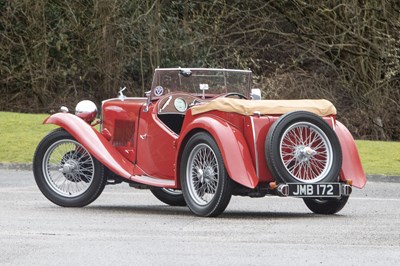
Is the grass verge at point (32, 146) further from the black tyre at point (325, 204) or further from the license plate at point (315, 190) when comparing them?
the license plate at point (315, 190)

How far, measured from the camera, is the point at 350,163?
1232cm

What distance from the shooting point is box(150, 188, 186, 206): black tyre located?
13.7 meters

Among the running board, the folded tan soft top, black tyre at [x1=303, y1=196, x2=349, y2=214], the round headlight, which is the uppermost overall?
the folded tan soft top

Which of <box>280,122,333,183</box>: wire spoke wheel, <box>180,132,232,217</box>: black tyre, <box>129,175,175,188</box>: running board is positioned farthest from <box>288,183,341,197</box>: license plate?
<box>129,175,175,188</box>: running board

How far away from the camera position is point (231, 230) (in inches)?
418

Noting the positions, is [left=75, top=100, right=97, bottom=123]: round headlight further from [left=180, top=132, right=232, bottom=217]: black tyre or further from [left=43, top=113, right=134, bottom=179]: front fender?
[left=180, top=132, right=232, bottom=217]: black tyre

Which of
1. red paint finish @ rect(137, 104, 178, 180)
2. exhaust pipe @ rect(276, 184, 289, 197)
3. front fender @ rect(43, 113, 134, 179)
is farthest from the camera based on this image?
front fender @ rect(43, 113, 134, 179)

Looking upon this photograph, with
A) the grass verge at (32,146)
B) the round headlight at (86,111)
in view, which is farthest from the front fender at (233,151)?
the grass verge at (32,146)

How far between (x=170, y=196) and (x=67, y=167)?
1321 mm

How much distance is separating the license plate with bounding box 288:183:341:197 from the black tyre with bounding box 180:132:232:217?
590 millimetres

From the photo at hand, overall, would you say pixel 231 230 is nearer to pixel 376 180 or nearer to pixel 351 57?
pixel 376 180

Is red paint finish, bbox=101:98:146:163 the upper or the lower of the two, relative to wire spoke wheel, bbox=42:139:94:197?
upper

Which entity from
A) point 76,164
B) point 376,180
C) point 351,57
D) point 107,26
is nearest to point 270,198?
point 76,164

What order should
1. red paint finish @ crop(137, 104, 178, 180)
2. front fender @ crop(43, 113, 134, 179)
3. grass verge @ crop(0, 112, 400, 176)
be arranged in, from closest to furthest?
red paint finish @ crop(137, 104, 178, 180) < front fender @ crop(43, 113, 134, 179) < grass verge @ crop(0, 112, 400, 176)
